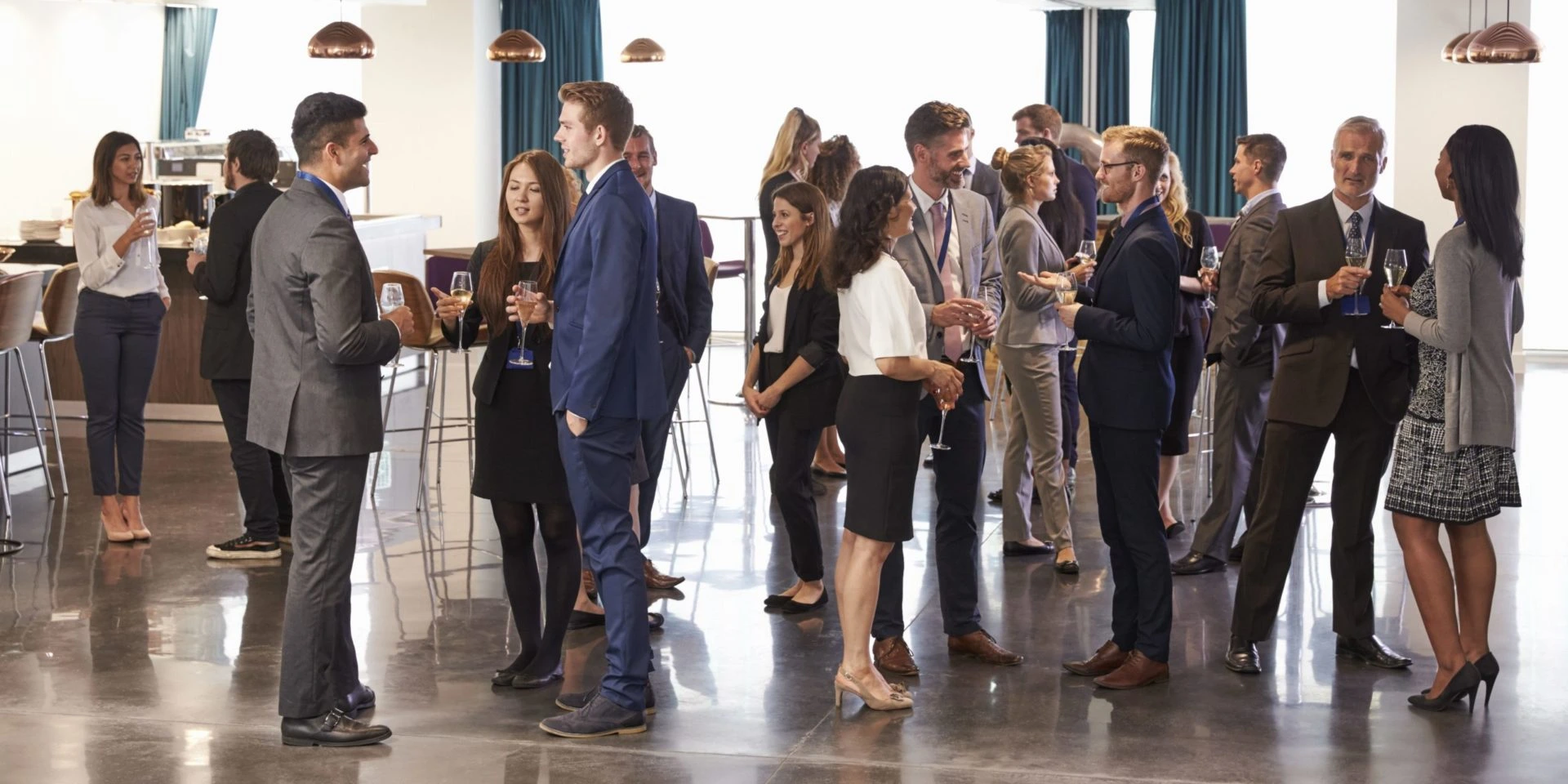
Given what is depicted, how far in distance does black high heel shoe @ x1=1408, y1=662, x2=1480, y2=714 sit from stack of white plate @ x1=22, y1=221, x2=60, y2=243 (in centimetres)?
781

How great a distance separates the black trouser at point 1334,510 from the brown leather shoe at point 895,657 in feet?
3.25

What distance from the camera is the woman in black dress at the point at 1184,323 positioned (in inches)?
253

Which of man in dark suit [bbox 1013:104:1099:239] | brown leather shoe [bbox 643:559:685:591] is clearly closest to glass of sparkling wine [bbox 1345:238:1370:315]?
brown leather shoe [bbox 643:559:685:591]

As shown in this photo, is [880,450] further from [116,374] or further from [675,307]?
[116,374]

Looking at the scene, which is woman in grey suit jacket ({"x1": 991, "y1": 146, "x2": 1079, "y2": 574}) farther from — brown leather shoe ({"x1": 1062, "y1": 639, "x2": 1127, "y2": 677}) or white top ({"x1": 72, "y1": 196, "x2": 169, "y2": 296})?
white top ({"x1": 72, "y1": 196, "x2": 169, "y2": 296})

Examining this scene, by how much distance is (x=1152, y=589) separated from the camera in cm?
471

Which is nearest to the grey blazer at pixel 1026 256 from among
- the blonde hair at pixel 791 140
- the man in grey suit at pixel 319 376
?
the blonde hair at pixel 791 140

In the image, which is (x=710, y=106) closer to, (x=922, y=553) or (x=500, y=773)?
(x=922, y=553)

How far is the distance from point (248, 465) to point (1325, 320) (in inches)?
155

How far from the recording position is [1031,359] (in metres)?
6.16

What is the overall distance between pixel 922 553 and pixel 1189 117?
27.6 feet

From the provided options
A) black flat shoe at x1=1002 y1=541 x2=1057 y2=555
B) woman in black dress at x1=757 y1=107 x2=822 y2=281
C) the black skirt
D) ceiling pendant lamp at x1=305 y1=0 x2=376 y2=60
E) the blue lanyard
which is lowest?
black flat shoe at x1=1002 y1=541 x2=1057 y2=555

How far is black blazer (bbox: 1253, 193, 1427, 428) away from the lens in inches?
187

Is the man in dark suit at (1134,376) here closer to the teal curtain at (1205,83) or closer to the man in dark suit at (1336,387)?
the man in dark suit at (1336,387)
